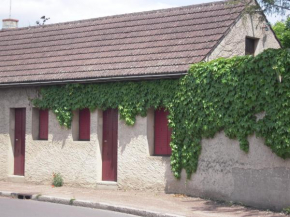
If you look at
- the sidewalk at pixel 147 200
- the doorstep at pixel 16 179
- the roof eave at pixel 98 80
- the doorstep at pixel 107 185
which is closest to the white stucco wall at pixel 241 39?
the roof eave at pixel 98 80

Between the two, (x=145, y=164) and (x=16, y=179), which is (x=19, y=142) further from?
(x=145, y=164)

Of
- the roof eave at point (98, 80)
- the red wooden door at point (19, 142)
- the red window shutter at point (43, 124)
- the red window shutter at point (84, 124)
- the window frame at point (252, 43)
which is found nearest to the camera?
the roof eave at point (98, 80)

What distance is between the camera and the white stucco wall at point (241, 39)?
16.3 metres

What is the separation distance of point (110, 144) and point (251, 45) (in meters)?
5.61

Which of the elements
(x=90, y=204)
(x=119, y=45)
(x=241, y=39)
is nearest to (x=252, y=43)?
(x=241, y=39)

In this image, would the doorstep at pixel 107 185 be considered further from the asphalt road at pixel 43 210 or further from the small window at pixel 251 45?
the small window at pixel 251 45

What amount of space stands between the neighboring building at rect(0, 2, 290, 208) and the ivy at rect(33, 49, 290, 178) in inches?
12.6

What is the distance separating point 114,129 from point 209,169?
3.84 m

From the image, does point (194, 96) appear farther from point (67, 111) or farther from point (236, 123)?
point (67, 111)

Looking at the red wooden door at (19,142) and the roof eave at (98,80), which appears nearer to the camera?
the roof eave at (98,80)

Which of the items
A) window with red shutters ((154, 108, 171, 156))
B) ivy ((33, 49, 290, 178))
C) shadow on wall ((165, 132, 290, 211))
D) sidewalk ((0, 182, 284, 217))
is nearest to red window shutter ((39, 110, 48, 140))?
ivy ((33, 49, 290, 178))

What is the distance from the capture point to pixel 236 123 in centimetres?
1362

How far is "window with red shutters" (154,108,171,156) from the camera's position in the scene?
53.0ft

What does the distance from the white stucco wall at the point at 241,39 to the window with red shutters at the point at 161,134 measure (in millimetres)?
2117
